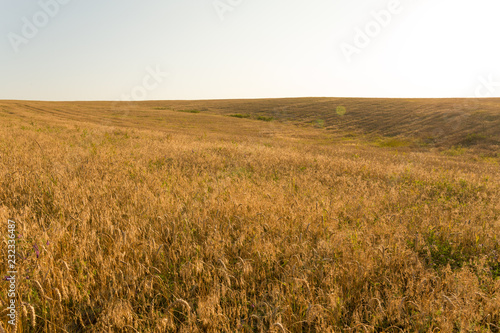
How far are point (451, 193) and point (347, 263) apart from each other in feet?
15.8

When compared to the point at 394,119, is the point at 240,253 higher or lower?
lower

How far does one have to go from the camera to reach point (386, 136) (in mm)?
27109

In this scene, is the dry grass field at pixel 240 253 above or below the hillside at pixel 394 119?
below

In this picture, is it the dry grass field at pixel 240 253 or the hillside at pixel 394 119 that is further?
the hillside at pixel 394 119

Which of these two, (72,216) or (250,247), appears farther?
(72,216)

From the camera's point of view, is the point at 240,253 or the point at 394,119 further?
the point at 394,119

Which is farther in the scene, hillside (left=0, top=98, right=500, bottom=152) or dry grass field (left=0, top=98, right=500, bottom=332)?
hillside (left=0, top=98, right=500, bottom=152)

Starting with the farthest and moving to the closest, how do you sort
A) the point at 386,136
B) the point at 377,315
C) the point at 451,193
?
the point at 386,136, the point at 451,193, the point at 377,315

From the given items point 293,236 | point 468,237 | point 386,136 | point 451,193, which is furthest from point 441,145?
point 293,236

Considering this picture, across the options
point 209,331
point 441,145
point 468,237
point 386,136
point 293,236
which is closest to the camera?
point 209,331

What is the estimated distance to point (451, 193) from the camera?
5.87 meters

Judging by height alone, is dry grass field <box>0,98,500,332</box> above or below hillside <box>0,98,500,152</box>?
below

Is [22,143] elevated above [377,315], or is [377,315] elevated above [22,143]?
[22,143]

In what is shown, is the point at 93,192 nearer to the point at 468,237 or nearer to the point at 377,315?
the point at 377,315
